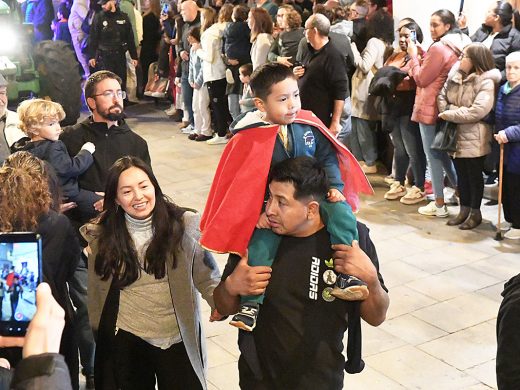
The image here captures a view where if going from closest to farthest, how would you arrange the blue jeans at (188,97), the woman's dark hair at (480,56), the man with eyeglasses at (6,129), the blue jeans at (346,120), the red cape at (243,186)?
the red cape at (243,186), the man with eyeglasses at (6,129), the woman's dark hair at (480,56), the blue jeans at (346,120), the blue jeans at (188,97)

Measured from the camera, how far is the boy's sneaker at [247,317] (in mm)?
3475

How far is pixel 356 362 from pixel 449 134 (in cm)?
476

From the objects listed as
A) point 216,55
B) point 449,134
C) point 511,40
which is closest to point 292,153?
point 449,134

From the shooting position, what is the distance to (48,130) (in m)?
5.65

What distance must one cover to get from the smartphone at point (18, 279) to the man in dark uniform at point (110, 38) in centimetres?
1062

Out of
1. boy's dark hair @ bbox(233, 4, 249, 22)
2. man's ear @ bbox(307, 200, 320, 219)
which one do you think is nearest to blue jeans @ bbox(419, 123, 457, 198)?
boy's dark hair @ bbox(233, 4, 249, 22)

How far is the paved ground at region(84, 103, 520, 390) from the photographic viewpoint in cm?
568

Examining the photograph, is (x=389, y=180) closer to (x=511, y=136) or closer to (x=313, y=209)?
(x=511, y=136)

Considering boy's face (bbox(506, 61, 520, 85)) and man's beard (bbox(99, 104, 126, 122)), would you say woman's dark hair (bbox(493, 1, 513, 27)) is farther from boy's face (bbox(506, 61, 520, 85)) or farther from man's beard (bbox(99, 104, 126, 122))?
man's beard (bbox(99, 104, 126, 122))

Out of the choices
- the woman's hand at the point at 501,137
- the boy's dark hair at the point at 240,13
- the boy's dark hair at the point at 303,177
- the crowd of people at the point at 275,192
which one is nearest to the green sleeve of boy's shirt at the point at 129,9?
the boy's dark hair at the point at 240,13

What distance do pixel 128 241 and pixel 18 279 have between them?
1124 millimetres

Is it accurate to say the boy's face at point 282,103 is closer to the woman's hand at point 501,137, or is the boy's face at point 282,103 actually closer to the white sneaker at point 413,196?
the woman's hand at point 501,137

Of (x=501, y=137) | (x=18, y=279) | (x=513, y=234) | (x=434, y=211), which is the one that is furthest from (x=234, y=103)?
(x=18, y=279)

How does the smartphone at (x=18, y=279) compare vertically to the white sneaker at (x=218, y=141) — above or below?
above
